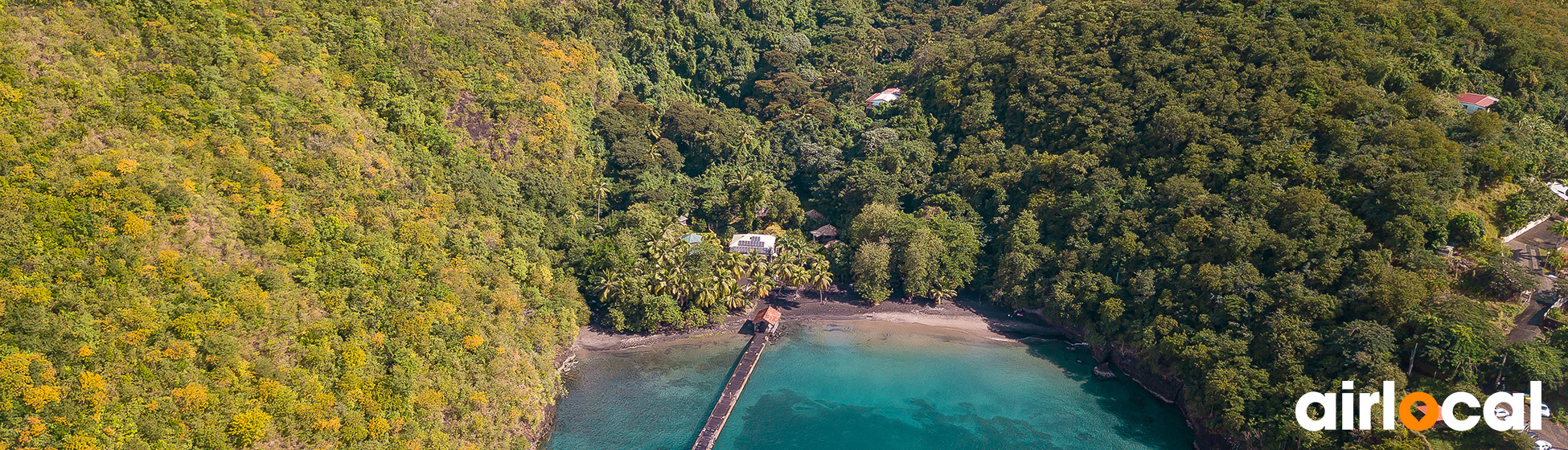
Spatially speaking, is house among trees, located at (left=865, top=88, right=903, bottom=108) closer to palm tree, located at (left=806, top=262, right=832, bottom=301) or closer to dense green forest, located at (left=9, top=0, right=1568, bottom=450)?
dense green forest, located at (left=9, top=0, right=1568, bottom=450)

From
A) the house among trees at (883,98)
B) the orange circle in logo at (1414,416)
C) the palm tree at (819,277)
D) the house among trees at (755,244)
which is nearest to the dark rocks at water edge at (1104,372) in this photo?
the orange circle in logo at (1414,416)

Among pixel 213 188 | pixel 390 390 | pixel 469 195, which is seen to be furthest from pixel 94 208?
pixel 469 195

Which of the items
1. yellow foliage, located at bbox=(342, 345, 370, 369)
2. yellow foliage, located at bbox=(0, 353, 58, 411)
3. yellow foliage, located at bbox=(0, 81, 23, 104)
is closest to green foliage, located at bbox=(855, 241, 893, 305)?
yellow foliage, located at bbox=(342, 345, 370, 369)

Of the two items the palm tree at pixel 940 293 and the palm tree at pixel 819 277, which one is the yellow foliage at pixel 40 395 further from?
the palm tree at pixel 940 293

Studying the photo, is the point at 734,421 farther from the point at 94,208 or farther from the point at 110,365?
the point at 94,208

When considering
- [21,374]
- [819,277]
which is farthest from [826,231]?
[21,374]

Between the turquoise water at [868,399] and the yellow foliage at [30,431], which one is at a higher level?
the yellow foliage at [30,431]
